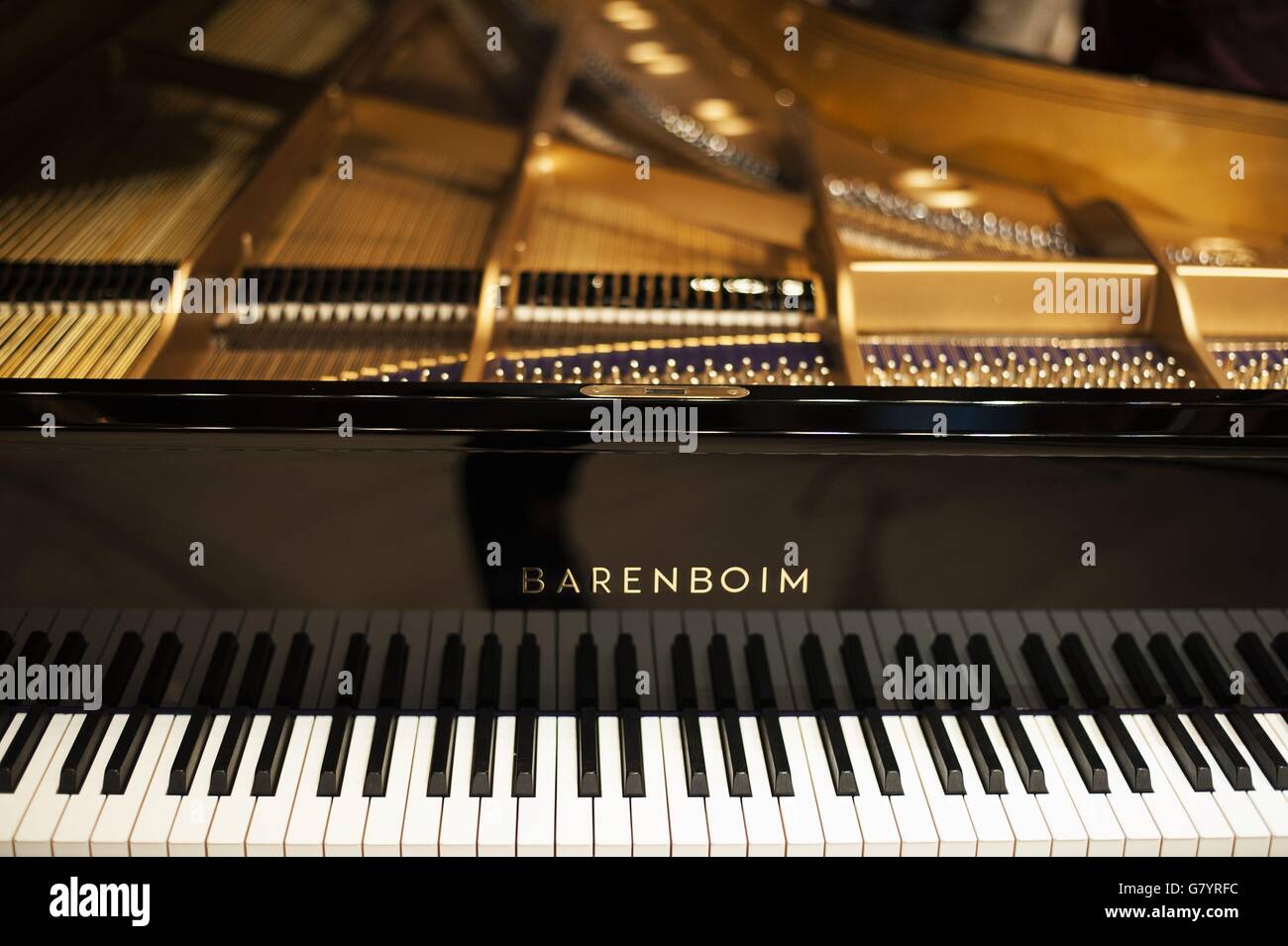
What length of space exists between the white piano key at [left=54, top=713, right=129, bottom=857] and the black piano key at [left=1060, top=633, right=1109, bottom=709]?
155 cm

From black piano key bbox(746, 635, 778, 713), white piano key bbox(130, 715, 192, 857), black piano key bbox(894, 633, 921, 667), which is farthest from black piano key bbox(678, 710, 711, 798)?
white piano key bbox(130, 715, 192, 857)

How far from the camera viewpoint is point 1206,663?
1.91 metres

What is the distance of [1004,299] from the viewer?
2.22 metres

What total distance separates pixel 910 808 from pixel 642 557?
1.87 feet

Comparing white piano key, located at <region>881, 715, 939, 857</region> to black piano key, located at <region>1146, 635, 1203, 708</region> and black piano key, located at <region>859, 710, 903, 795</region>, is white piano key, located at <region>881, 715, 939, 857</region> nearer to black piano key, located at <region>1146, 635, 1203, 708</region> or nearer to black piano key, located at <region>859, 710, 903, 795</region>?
black piano key, located at <region>859, 710, 903, 795</region>

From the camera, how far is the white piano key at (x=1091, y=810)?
175 cm

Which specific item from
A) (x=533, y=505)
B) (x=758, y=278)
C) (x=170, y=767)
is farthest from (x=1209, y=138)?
(x=170, y=767)

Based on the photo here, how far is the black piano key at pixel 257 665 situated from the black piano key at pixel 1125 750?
1.37 metres

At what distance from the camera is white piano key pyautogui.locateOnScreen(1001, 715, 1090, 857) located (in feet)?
5.73

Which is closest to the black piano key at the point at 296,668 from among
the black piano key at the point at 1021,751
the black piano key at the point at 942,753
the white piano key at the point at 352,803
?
the white piano key at the point at 352,803

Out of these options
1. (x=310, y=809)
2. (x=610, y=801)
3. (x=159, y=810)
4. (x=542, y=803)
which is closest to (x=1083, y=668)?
(x=610, y=801)

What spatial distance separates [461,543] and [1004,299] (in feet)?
3.82
